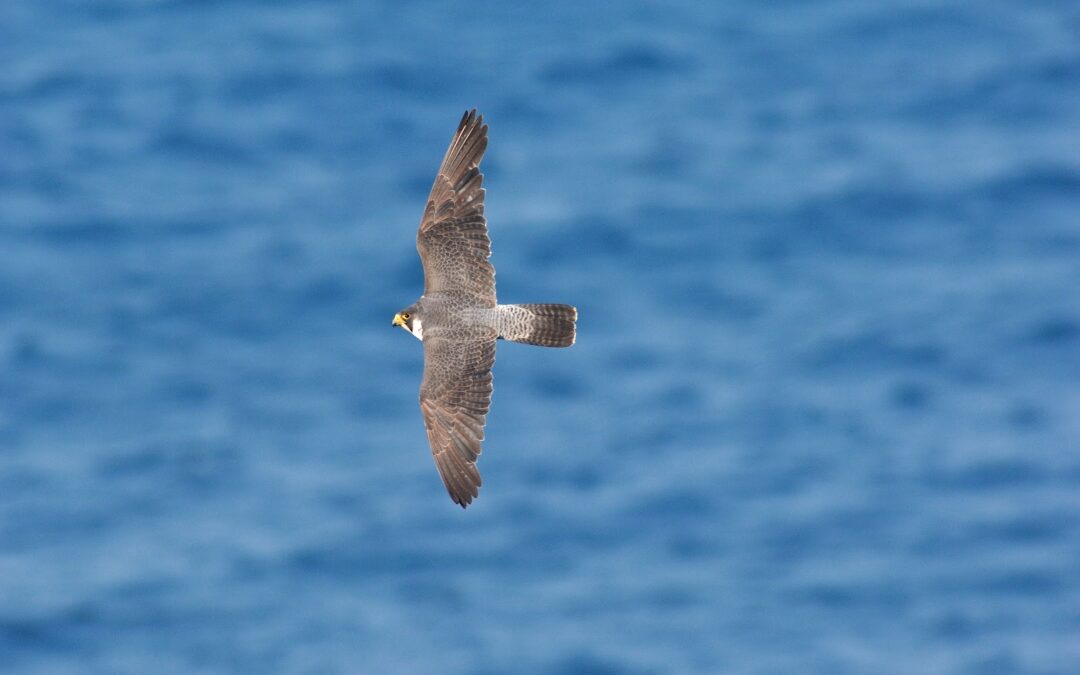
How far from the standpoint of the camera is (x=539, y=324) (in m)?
14.1

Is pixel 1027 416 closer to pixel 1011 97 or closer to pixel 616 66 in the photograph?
pixel 1011 97

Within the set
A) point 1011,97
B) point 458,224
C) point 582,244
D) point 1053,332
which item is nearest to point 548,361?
point 582,244

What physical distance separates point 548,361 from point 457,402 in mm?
22755

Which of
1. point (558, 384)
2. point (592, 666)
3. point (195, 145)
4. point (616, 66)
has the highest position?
point (616, 66)

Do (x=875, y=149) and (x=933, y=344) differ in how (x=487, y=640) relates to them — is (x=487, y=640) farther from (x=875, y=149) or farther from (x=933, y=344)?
(x=875, y=149)

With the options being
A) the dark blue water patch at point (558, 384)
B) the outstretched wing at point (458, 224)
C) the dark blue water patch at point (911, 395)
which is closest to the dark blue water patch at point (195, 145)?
the dark blue water patch at point (558, 384)

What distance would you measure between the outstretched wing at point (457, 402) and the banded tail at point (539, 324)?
20 centimetres

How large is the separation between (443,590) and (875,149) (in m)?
12.8

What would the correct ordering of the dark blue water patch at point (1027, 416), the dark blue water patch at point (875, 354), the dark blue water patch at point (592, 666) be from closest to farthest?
the dark blue water patch at point (592, 666) → the dark blue water patch at point (1027, 416) → the dark blue water patch at point (875, 354)

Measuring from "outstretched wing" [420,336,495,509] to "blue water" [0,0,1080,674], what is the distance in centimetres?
2069

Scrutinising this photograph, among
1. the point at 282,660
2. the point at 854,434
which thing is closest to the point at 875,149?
the point at 854,434

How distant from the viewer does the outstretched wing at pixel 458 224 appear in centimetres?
1442

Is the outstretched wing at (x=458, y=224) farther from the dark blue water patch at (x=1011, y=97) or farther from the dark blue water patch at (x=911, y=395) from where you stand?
the dark blue water patch at (x=1011, y=97)

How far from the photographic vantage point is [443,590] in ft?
120
